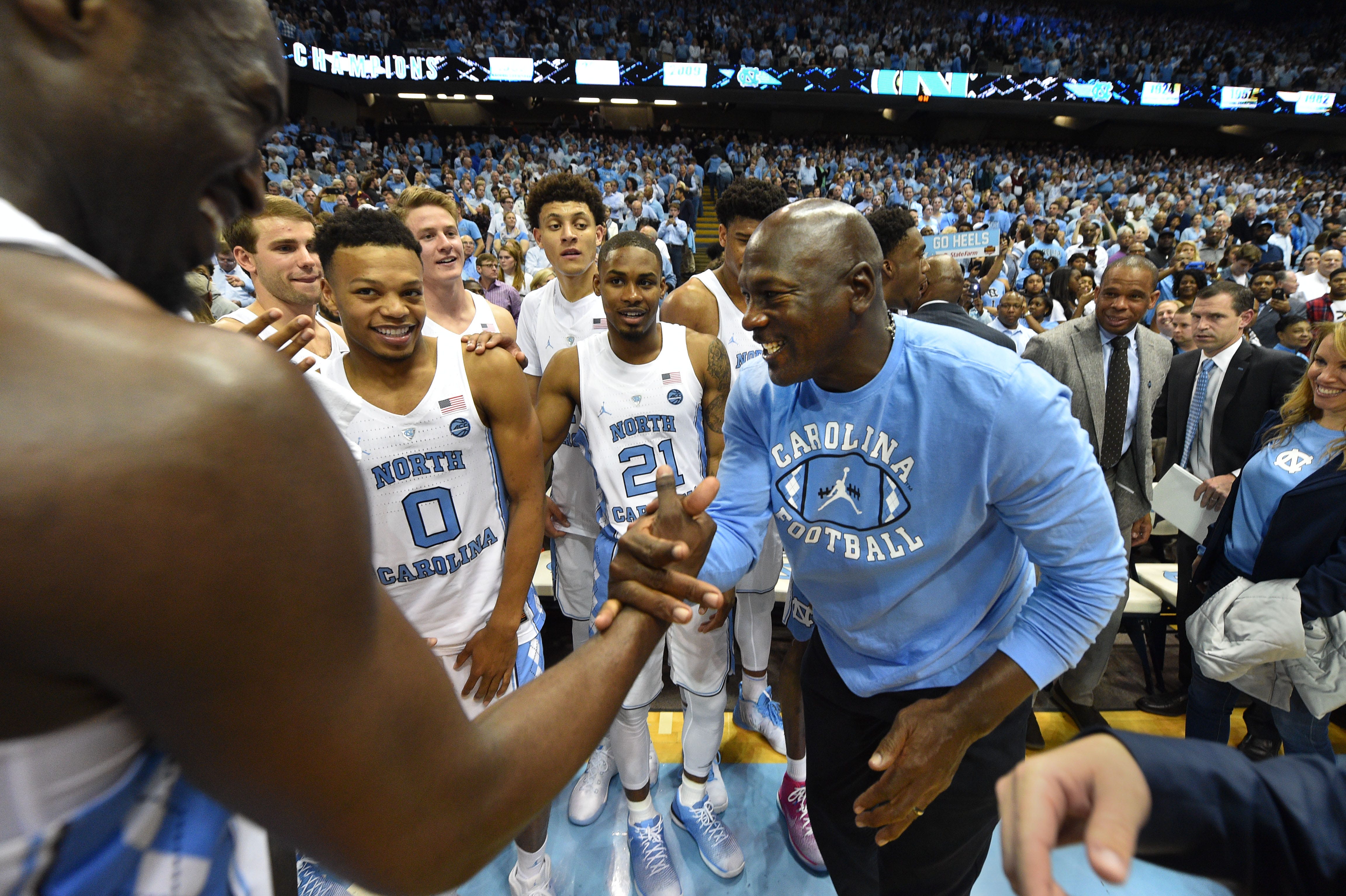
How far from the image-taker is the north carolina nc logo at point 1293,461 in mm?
2781

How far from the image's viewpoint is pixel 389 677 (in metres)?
0.66

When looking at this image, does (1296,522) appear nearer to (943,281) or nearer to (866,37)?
(943,281)

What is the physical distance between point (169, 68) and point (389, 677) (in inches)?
25.0

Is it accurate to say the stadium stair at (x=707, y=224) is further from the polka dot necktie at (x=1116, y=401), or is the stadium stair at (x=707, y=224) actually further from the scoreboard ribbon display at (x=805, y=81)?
the polka dot necktie at (x=1116, y=401)

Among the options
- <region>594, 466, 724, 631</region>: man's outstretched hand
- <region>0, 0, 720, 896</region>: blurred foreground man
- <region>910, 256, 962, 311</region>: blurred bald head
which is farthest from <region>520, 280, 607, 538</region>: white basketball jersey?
<region>0, 0, 720, 896</region>: blurred foreground man

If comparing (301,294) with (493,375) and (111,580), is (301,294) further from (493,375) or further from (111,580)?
(111,580)

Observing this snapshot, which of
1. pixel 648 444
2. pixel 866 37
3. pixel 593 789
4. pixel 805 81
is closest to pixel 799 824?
pixel 593 789

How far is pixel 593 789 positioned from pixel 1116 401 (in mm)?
3378

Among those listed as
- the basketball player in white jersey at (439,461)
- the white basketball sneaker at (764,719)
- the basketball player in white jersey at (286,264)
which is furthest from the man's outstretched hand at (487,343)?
the white basketball sneaker at (764,719)

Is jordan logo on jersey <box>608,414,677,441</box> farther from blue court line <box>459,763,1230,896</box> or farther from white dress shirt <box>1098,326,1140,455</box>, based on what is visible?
white dress shirt <box>1098,326,1140,455</box>

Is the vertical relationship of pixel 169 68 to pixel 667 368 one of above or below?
above

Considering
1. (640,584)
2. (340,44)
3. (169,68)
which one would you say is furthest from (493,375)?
(340,44)

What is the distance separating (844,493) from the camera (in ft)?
5.73

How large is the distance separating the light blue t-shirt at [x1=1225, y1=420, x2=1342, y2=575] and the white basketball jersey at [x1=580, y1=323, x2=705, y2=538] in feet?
7.71
